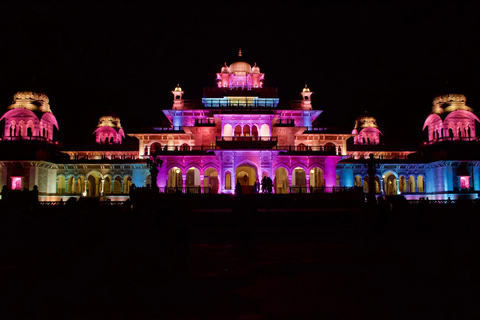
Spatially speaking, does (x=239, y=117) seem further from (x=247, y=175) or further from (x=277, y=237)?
(x=277, y=237)

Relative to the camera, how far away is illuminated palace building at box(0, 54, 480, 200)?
32.2 m

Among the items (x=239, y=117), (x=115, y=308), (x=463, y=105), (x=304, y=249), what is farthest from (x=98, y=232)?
(x=463, y=105)

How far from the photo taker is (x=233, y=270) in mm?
8234

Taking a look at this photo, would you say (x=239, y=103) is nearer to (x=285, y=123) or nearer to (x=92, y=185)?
(x=285, y=123)

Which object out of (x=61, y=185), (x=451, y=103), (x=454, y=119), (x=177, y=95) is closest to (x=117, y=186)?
(x=61, y=185)

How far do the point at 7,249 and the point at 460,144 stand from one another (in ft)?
133

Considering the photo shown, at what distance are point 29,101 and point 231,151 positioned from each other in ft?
75.2

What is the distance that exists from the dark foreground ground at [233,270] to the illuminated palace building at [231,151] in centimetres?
1601

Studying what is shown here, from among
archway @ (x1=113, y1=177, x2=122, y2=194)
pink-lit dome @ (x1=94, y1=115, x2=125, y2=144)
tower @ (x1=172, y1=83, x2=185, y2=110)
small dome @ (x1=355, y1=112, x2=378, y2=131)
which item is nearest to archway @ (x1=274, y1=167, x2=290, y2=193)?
tower @ (x1=172, y1=83, x2=185, y2=110)

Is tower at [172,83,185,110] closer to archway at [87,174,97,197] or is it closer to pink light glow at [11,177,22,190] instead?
archway at [87,174,97,197]

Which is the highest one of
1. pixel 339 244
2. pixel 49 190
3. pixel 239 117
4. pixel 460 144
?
pixel 239 117

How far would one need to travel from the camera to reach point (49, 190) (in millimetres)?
37125

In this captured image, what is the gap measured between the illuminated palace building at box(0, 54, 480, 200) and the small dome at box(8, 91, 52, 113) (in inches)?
4.0

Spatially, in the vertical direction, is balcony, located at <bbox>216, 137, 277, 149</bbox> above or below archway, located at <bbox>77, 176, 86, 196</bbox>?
above
